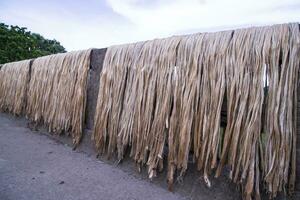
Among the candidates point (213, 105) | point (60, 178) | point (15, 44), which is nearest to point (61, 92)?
point (60, 178)

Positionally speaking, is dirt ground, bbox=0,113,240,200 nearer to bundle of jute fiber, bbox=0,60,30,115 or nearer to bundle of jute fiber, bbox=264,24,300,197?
bundle of jute fiber, bbox=264,24,300,197

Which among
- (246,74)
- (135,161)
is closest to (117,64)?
(135,161)

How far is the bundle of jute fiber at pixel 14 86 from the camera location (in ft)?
17.4

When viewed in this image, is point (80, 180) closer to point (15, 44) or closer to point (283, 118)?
point (283, 118)

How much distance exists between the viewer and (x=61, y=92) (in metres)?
4.06

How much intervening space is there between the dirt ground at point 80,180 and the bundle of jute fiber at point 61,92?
13.0 inches

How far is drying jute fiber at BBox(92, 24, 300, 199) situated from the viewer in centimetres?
202

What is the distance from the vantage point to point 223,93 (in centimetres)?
229

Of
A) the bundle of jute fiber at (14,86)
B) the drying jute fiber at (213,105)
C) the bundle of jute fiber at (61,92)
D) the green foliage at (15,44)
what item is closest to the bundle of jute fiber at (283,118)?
the drying jute fiber at (213,105)

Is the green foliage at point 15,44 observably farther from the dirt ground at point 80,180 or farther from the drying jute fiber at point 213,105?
the drying jute fiber at point 213,105

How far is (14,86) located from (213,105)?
4471 mm

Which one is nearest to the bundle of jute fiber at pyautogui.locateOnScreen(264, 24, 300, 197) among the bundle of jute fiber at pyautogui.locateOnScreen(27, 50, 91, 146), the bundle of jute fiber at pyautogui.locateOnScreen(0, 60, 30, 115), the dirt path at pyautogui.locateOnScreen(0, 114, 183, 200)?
the dirt path at pyautogui.locateOnScreen(0, 114, 183, 200)

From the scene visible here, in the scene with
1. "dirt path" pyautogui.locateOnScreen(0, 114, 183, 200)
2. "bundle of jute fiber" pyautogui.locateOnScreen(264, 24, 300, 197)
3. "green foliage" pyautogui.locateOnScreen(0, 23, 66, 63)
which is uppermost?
"green foliage" pyautogui.locateOnScreen(0, 23, 66, 63)

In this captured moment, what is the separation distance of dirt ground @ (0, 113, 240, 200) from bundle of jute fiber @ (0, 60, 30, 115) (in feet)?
5.47
